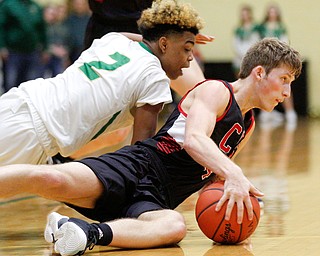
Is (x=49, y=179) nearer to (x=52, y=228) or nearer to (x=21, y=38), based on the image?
(x=52, y=228)

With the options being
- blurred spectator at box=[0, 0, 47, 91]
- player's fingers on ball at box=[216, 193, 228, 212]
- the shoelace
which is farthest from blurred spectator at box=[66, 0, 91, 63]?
the shoelace

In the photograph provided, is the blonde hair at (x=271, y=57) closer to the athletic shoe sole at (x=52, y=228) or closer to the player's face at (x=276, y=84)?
the player's face at (x=276, y=84)

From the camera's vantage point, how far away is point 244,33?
50.7ft

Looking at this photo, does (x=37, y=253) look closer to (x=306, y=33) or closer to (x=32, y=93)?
(x=32, y=93)

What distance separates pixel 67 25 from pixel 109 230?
35.9 ft

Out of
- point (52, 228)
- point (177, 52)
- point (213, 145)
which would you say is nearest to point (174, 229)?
point (213, 145)

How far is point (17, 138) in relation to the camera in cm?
459

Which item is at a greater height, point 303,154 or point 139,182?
point 139,182

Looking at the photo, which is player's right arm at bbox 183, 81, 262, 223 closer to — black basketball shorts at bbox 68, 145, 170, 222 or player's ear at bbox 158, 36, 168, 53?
black basketball shorts at bbox 68, 145, 170, 222

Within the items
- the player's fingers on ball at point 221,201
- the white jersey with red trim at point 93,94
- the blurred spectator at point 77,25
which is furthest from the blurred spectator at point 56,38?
the player's fingers on ball at point 221,201

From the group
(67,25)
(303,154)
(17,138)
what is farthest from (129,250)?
(67,25)

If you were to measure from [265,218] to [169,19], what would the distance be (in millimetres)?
1327

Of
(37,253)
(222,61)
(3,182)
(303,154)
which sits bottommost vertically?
(222,61)

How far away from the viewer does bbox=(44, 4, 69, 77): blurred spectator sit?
13867 millimetres
